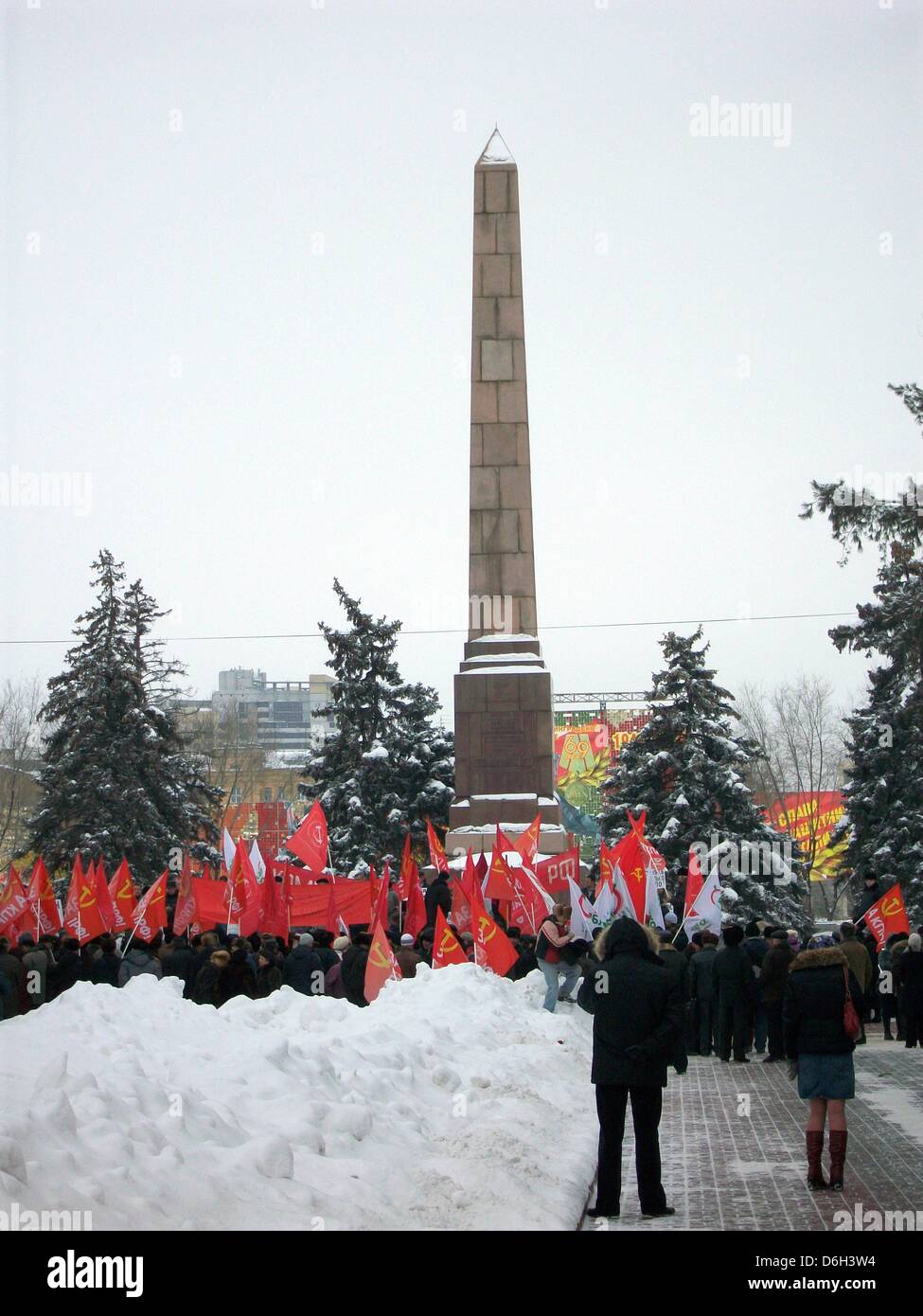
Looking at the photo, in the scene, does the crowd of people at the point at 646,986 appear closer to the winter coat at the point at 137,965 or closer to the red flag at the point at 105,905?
the winter coat at the point at 137,965

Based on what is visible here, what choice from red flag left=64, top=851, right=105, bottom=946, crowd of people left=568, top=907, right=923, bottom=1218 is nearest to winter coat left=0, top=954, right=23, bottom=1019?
red flag left=64, top=851, right=105, bottom=946

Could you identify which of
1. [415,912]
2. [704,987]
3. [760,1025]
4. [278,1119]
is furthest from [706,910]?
[278,1119]

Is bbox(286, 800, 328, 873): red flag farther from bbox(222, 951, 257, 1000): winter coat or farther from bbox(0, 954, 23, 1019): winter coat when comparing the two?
bbox(222, 951, 257, 1000): winter coat

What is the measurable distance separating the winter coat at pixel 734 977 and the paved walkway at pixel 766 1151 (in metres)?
0.64

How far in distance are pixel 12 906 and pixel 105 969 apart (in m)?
4.05

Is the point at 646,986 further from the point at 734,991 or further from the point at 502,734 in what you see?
the point at 502,734

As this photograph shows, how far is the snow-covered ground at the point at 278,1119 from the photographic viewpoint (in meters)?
7.06

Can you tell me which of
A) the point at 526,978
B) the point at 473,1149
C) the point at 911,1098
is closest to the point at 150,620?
the point at 526,978

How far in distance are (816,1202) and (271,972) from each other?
7.65 metres

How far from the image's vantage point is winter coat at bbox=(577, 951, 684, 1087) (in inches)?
331

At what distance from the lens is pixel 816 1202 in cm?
873

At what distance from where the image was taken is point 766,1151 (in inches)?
412

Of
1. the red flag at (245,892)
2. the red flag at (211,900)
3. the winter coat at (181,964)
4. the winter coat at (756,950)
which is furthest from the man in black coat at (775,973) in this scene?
the red flag at (211,900)
